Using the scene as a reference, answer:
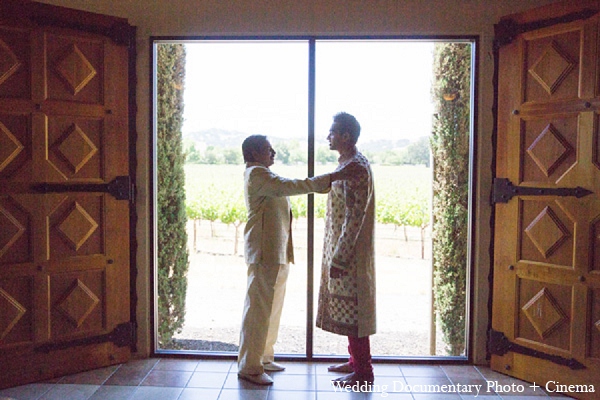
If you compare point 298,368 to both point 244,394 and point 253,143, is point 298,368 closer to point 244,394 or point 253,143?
point 244,394

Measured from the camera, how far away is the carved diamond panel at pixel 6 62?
10.0 ft

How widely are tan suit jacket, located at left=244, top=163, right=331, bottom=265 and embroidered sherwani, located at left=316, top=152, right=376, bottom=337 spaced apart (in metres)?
0.31

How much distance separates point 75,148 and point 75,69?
0.51 m

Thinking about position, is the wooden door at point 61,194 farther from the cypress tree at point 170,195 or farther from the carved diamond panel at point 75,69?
the cypress tree at point 170,195

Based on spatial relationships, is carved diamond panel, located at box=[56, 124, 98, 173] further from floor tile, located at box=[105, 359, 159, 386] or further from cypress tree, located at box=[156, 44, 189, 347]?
floor tile, located at box=[105, 359, 159, 386]

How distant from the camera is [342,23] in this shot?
351cm

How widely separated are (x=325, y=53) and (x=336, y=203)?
1231 mm

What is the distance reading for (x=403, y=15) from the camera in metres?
3.49

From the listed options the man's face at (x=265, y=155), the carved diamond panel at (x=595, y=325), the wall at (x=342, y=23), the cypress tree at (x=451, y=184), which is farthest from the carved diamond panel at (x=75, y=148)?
the carved diamond panel at (x=595, y=325)

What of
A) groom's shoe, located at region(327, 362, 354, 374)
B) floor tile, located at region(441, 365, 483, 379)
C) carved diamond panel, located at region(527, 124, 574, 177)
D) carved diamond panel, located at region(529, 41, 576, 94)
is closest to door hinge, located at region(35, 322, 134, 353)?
groom's shoe, located at region(327, 362, 354, 374)

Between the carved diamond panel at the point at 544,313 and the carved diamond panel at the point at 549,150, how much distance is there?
0.78 meters

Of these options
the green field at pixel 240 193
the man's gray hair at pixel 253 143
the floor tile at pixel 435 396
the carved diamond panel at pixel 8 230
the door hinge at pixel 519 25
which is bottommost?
the floor tile at pixel 435 396

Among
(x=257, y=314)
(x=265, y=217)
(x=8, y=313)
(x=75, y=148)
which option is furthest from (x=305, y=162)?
(x=8, y=313)

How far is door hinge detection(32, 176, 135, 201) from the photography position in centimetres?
320
